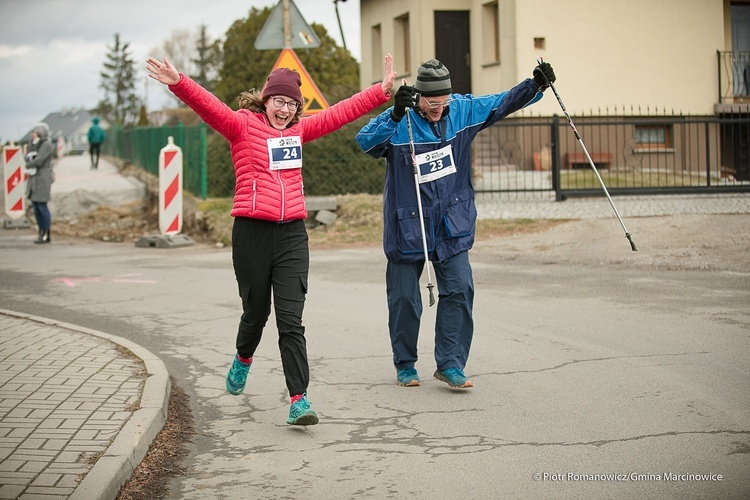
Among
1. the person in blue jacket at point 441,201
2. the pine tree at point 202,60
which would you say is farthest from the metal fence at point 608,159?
the pine tree at point 202,60

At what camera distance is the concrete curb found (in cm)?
459

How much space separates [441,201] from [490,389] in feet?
4.09

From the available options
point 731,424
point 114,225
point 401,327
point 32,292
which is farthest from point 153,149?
point 731,424

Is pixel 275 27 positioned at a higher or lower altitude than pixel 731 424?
higher

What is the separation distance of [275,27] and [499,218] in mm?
5246

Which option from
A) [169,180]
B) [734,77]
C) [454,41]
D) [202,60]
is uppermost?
[202,60]

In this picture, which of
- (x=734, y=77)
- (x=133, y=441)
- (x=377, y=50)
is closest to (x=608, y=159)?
(x=734, y=77)

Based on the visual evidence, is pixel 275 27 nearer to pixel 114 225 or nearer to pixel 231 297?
pixel 231 297

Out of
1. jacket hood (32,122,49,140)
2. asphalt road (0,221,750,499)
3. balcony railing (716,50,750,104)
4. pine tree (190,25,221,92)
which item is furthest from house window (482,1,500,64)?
pine tree (190,25,221,92)

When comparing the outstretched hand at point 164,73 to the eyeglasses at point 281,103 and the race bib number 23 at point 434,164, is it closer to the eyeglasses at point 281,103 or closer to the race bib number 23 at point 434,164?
the eyeglasses at point 281,103

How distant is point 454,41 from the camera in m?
27.6

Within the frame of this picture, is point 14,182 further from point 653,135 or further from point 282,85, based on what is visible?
point 282,85

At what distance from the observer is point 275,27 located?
1477 centimetres

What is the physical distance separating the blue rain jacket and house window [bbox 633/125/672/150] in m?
19.4
